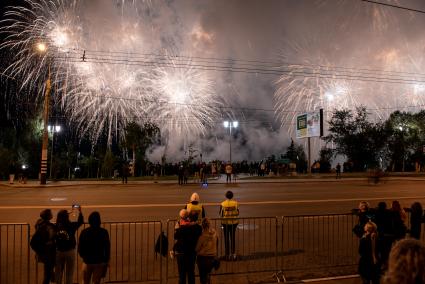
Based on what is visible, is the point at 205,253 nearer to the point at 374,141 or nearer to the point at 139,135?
the point at 139,135

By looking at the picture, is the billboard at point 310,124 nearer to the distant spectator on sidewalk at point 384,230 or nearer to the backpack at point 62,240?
the distant spectator on sidewalk at point 384,230

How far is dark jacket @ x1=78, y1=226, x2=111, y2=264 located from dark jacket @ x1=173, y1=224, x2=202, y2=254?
128cm

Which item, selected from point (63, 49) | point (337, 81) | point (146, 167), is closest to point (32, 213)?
point (63, 49)

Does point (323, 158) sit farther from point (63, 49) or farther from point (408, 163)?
point (63, 49)

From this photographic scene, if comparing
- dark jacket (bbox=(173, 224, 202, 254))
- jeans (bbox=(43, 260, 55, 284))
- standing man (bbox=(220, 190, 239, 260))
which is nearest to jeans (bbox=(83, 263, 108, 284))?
jeans (bbox=(43, 260, 55, 284))

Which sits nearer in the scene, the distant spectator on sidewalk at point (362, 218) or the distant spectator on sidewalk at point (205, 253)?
the distant spectator on sidewalk at point (205, 253)

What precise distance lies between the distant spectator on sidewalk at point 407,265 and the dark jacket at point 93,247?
511 cm

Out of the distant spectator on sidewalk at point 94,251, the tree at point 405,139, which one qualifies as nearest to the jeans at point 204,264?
the distant spectator on sidewalk at point 94,251

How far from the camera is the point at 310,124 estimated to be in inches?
1924

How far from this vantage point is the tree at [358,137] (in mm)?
55906

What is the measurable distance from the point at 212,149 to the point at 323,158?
627 inches

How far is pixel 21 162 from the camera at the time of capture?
47.2m

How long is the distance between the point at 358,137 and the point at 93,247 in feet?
174

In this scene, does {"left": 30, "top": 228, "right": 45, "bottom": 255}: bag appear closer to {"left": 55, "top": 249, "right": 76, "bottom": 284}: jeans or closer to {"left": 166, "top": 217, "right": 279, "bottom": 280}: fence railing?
{"left": 55, "top": 249, "right": 76, "bottom": 284}: jeans
